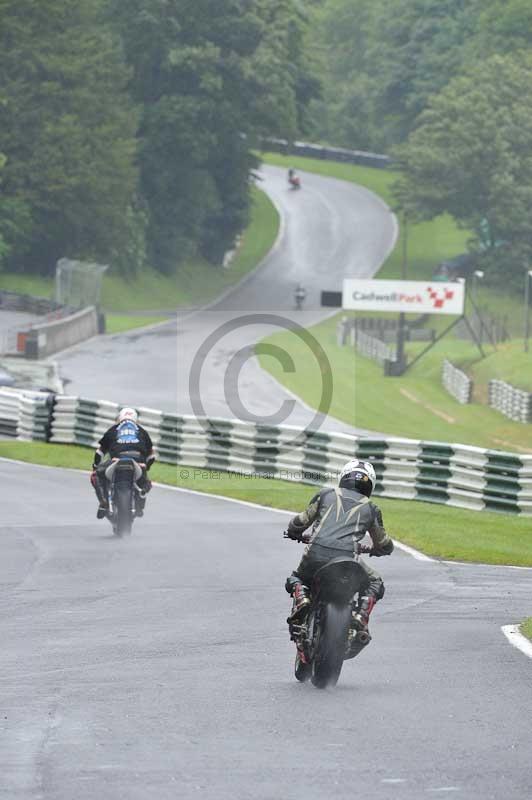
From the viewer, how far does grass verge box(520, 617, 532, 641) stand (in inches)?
496

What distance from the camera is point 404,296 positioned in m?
68.8

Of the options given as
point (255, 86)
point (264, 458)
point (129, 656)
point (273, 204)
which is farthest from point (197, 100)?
point (129, 656)

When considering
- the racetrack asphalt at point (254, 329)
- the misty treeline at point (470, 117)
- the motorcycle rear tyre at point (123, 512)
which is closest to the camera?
the motorcycle rear tyre at point (123, 512)

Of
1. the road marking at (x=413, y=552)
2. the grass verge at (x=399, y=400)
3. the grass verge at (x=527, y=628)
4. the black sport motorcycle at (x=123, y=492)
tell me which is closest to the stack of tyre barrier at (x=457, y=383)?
Answer: the grass verge at (x=399, y=400)

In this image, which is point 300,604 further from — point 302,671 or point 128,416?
point 128,416

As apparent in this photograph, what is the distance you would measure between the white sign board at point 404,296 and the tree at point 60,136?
Answer: 20305mm

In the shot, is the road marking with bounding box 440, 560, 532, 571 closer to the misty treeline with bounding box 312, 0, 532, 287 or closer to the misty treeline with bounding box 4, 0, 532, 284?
the misty treeline with bounding box 4, 0, 532, 284

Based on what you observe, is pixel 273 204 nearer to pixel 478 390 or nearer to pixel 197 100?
pixel 197 100

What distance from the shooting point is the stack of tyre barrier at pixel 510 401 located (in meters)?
55.3

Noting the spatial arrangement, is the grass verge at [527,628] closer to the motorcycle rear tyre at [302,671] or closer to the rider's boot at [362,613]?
the rider's boot at [362,613]

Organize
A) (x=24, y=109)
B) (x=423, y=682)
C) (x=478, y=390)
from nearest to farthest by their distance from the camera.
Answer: (x=423, y=682), (x=478, y=390), (x=24, y=109)

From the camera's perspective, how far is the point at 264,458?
29438 millimetres

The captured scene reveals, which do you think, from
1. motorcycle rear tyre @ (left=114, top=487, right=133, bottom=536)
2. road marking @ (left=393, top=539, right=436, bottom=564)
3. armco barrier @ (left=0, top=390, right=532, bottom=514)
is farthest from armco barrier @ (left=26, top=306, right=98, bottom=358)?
road marking @ (left=393, top=539, right=436, bottom=564)

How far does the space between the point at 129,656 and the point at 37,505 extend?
12.9m
